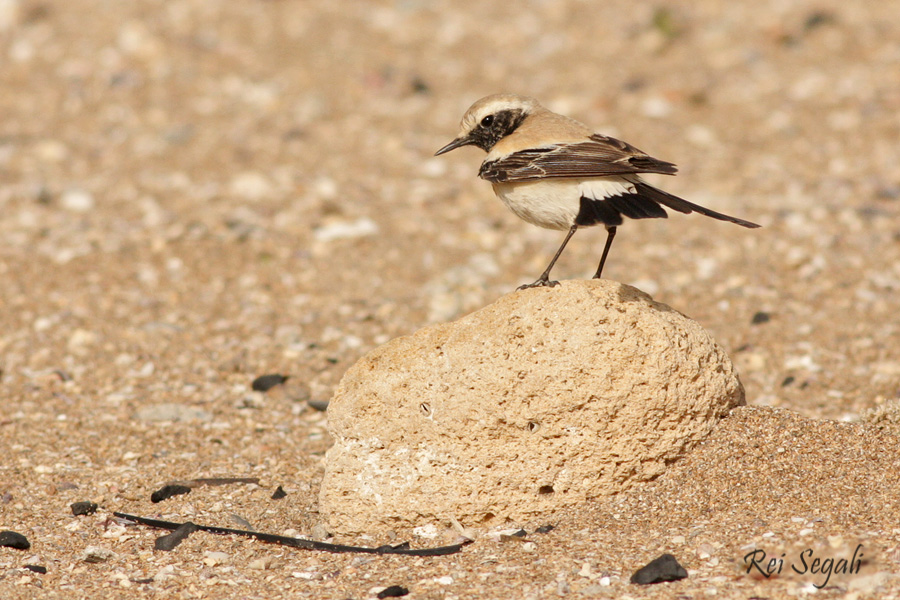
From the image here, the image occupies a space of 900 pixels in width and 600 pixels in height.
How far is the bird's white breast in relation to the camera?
5.34 m

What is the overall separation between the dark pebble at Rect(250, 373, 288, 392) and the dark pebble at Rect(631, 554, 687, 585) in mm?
3498

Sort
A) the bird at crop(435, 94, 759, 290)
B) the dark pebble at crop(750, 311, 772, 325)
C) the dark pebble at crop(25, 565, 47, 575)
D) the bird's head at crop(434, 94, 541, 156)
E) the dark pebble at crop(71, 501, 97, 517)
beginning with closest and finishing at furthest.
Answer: the dark pebble at crop(25, 565, 47, 575)
the bird at crop(435, 94, 759, 290)
the dark pebble at crop(71, 501, 97, 517)
the bird's head at crop(434, 94, 541, 156)
the dark pebble at crop(750, 311, 772, 325)

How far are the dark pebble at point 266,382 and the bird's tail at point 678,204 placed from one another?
9.86ft

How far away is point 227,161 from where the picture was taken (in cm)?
1105

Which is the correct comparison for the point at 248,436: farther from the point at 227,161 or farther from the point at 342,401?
the point at 227,161

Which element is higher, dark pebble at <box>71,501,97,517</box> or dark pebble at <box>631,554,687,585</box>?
dark pebble at <box>71,501,97,517</box>

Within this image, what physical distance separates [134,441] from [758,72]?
8.91 m

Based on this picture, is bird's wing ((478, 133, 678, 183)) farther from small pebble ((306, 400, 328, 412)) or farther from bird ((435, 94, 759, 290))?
small pebble ((306, 400, 328, 412))

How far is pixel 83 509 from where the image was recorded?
17.4 ft

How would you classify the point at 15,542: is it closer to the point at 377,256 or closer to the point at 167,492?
the point at 167,492

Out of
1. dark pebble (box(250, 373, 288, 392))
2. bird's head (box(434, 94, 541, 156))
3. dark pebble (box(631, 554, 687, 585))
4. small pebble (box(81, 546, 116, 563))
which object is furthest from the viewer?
dark pebble (box(250, 373, 288, 392))

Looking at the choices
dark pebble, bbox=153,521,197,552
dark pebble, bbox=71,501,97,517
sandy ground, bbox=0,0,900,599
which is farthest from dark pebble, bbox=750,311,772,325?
dark pebble, bbox=71,501,97,517

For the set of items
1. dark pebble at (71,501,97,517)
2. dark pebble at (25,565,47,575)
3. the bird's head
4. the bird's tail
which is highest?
the bird's head

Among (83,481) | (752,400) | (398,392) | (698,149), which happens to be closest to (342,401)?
(398,392)
